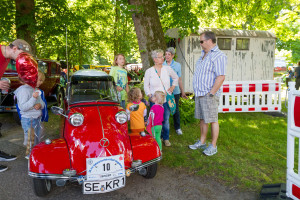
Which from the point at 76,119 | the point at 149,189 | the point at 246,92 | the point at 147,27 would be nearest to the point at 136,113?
the point at 76,119

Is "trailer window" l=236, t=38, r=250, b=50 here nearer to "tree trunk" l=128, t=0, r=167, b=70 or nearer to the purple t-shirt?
"tree trunk" l=128, t=0, r=167, b=70

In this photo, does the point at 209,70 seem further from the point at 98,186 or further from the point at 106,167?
the point at 98,186

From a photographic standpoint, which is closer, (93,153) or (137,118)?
(93,153)

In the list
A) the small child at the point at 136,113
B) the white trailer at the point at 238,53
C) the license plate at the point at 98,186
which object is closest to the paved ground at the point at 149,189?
the license plate at the point at 98,186

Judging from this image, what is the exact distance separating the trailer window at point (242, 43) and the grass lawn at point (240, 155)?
583cm

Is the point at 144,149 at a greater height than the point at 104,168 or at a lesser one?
greater

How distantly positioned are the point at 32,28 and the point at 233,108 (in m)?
8.99

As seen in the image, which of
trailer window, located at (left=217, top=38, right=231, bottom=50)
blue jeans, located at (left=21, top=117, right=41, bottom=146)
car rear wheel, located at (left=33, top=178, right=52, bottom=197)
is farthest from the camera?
trailer window, located at (left=217, top=38, right=231, bottom=50)

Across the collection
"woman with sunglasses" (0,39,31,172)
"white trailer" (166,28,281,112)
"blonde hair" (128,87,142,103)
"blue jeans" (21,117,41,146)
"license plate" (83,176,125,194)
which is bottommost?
"license plate" (83,176,125,194)

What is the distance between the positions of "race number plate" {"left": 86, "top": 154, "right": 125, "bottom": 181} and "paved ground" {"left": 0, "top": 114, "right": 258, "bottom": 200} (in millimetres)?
499

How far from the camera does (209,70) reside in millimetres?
4371

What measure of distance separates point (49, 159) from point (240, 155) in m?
3.50

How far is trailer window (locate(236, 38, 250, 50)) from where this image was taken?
1167 centimetres

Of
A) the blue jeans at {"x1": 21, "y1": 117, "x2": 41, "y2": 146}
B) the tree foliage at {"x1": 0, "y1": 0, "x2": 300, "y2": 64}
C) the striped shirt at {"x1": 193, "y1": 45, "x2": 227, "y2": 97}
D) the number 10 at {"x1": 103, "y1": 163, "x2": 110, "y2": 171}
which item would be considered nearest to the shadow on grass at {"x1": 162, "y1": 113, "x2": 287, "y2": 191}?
the striped shirt at {"x1": 193, "y1": 45, "x2": 227, "y2": 97}
